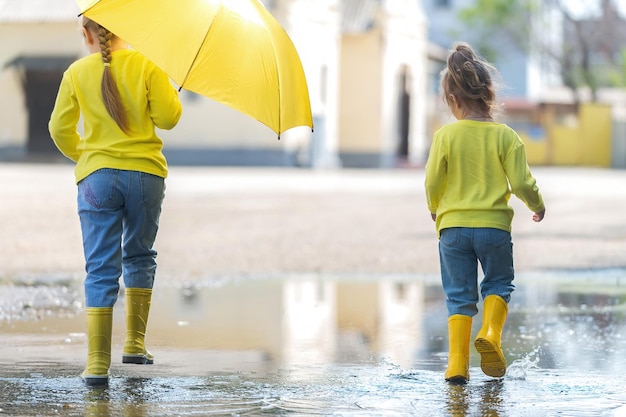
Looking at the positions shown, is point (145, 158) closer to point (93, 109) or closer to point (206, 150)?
point (93, 109)

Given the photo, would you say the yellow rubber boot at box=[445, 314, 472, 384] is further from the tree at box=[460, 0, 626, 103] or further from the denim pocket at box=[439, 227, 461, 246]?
the tree at box=[460, 0, 626, 103]

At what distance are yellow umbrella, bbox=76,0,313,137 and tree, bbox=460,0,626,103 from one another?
52.6 metres

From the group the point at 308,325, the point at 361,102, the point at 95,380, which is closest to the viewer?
the point at 95,380

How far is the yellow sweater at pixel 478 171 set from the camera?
5.17 m

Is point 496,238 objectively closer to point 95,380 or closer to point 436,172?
point 436,172

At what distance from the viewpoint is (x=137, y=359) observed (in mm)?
5398

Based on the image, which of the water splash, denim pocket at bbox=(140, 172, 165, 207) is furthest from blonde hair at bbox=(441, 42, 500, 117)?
denim pocket at bbox=(140, 172, 165, 207)

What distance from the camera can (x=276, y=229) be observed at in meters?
14.5

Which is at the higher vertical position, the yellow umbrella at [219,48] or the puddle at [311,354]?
the yellow umbrella at [219,48]

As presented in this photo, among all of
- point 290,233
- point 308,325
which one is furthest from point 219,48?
point 290,233

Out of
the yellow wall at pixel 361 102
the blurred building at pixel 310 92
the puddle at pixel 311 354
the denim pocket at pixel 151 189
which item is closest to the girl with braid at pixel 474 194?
the puddle at pixel 311 354

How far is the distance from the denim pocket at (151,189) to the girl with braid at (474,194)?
1.11 metres

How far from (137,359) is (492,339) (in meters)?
1.51

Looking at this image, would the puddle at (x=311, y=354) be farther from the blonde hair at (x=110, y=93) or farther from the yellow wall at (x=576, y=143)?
the yellow wall at (x=576, y=143)
